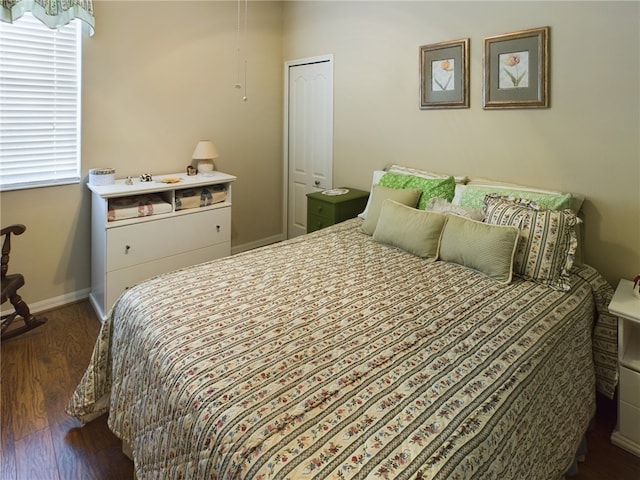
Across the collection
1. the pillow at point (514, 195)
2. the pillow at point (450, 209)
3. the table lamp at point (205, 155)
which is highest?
the table lamp at point (205, 155)

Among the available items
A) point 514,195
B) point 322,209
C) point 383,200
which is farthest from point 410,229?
point 322,209

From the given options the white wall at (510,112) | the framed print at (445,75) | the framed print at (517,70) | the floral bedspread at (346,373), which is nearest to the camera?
the floral bedspread at (346,373)

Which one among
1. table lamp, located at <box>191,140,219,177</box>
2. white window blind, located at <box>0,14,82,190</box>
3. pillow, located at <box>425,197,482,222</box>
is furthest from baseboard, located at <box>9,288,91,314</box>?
pillow, located at <box>425,197,482,222</box>

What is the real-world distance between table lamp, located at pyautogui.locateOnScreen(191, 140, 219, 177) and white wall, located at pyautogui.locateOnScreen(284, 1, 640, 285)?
1.15 metres

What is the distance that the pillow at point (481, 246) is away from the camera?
2.06m

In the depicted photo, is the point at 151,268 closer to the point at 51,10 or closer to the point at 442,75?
the point at 51,10

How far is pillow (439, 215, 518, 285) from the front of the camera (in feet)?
6.77

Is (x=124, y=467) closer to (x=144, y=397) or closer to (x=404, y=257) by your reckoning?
(x=144, y=397)

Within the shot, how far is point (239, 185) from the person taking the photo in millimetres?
4215

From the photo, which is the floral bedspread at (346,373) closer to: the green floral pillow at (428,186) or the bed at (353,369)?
the bed at (353,369)

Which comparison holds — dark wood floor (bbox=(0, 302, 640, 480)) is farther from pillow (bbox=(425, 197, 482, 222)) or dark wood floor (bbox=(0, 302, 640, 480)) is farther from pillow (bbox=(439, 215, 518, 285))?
pillow (bbox=(425, 197, 482, 222))

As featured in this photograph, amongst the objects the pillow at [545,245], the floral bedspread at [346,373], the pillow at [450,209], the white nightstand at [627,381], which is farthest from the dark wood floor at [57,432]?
the pillow at [450,209]

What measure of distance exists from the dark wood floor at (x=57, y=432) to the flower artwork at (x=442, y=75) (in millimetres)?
2215

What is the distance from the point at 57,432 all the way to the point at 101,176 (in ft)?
6.02
